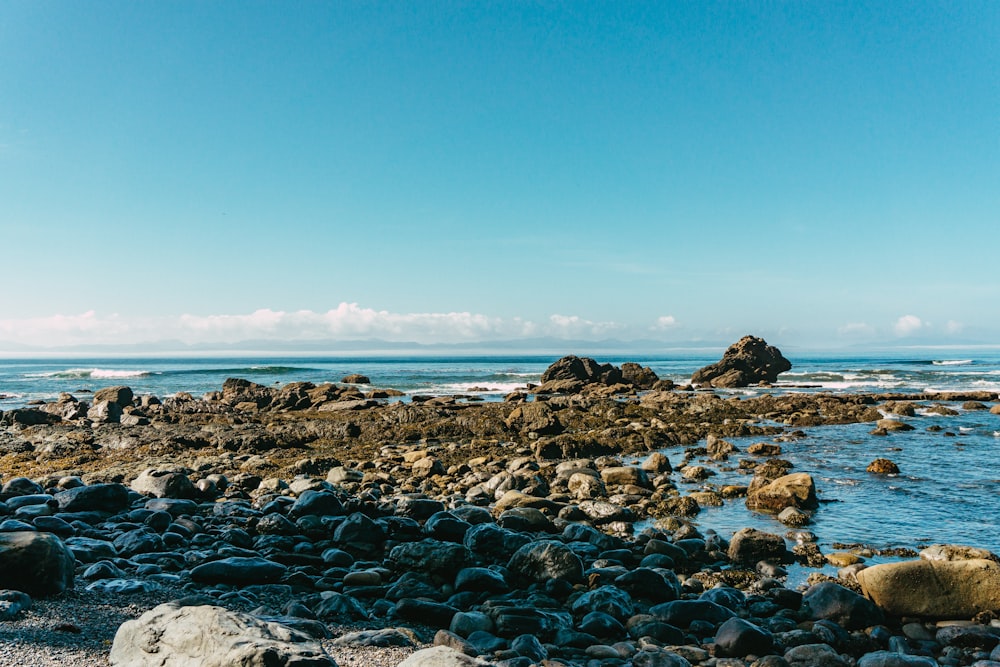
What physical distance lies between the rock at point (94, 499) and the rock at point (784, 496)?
31.9ft

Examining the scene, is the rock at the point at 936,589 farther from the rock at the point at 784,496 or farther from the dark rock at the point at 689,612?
the rock at the point at 784,496

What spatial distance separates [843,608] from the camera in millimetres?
5965

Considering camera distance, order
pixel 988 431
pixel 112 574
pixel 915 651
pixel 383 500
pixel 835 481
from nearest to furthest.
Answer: pixel 915 651
pixel 112 574
pixel 383 500
pixel 835 481
pixel 988 431

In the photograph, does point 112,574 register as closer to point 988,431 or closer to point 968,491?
point 968,491

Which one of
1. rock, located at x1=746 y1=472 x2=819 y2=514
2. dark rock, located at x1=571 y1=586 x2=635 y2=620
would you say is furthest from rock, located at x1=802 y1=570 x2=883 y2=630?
rock, located at x1=746 y1=472 x2=819 y2=514

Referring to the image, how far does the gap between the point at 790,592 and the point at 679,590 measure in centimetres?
108

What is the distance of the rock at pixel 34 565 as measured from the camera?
17.4 feet

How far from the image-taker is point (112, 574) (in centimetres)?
633

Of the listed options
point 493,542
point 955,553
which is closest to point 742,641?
point 493,542

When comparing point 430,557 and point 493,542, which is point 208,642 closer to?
point 430,557

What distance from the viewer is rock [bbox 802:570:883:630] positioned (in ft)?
19.4

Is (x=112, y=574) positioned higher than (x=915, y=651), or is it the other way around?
(x=112, y=574)

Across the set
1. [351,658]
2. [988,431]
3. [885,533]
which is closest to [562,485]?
[885,533]

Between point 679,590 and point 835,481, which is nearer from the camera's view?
point 679,590
